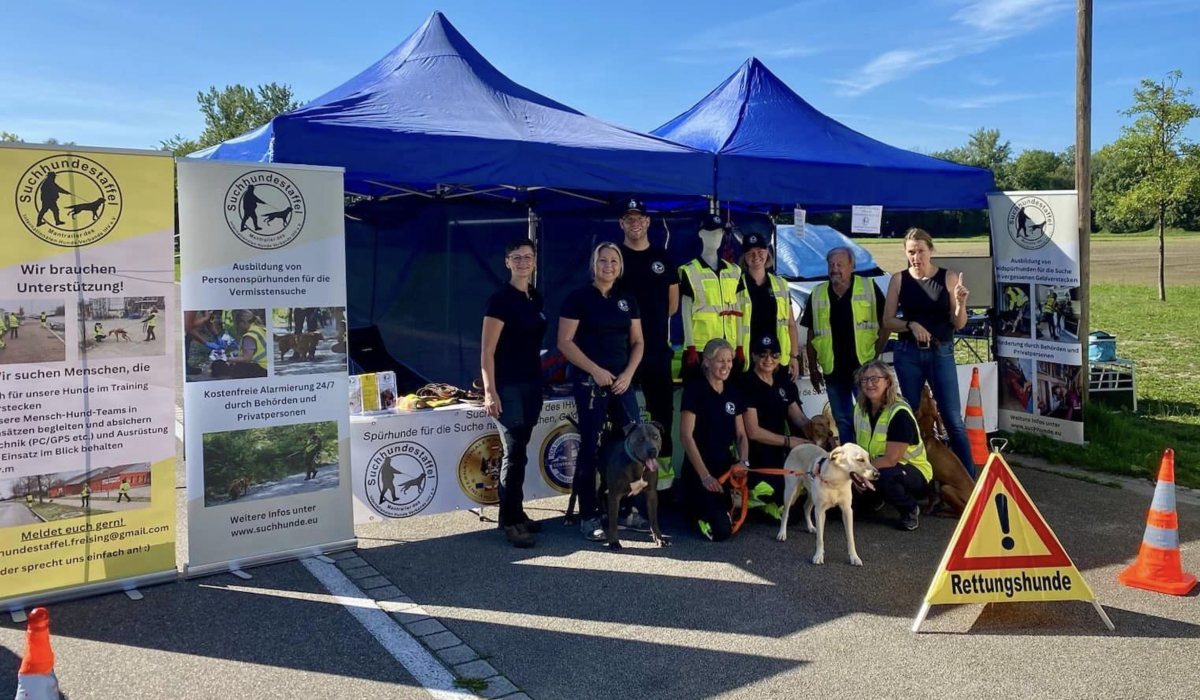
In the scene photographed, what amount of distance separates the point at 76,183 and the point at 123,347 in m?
0.79

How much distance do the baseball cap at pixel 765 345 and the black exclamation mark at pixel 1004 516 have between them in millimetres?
1832

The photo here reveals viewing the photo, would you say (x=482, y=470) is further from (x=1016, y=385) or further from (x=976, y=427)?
(x=1016, y=385)

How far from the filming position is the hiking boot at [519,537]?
5059 millimetres

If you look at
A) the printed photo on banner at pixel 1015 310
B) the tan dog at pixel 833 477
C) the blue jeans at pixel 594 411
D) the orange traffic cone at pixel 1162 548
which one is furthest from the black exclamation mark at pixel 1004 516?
the printed photo on banner at pixel 1015 310

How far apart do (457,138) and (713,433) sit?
2.29m

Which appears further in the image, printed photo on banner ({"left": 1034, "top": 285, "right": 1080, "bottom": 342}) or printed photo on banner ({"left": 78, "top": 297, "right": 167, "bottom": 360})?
printed photo on banner ({"left": 1034, "top": 285, "right": 1080, "bottom": 342})

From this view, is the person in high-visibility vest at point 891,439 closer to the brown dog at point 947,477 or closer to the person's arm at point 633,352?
the brown dog at point 947,477

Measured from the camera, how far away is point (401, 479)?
17.3 feet

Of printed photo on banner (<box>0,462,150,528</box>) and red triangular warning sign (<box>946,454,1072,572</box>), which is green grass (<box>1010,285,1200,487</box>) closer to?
red triangular warning sign (<box>946,454,1072,572</box>)

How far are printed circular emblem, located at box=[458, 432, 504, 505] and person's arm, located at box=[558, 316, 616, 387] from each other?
82cm

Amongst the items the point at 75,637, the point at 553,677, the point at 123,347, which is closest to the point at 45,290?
the point at 123,347

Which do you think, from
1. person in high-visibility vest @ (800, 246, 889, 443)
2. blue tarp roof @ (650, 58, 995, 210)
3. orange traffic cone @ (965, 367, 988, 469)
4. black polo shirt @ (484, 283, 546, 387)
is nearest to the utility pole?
blue tarp roof @ (650, 58, 995, 210)

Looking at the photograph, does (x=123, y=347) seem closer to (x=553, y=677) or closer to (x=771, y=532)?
(x=553, y=677)

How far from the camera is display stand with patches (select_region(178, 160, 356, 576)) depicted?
4.48 meters
